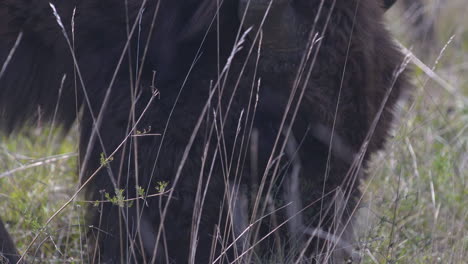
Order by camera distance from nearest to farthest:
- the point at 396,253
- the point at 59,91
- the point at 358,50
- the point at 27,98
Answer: the point at 358,50 < the point at 59,91 < the point at 27,98 < the point at 396,253

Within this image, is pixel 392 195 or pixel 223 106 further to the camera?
pixel 392 195

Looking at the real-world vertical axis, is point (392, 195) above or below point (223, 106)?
below

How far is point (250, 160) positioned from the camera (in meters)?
2.79

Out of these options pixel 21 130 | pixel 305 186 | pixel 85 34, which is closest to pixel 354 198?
pixel 305 186

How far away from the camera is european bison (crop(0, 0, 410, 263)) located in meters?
2.66

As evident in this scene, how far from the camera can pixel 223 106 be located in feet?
8.96

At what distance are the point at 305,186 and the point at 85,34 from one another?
1027 mm

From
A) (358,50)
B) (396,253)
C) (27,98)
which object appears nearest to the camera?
(358,50)

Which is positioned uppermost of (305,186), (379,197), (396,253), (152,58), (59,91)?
(152,58)

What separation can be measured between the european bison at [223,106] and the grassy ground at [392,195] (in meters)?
0.26

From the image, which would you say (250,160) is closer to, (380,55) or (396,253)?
(380,55)

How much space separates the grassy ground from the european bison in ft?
0.86

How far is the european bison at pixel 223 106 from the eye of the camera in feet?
8.73

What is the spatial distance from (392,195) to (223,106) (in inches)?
58.4
